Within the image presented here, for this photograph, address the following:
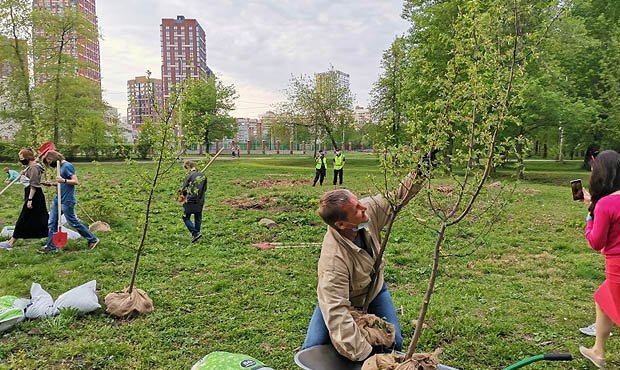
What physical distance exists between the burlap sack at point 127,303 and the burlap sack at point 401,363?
125 inches

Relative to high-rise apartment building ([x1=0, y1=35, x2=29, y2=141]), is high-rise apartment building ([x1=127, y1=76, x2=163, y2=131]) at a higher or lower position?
lower

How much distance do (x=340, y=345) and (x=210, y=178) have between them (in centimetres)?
1780

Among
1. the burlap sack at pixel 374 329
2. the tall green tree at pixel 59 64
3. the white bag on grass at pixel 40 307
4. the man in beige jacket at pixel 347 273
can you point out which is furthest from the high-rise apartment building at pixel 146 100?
the tall green tree at pixel 59 64

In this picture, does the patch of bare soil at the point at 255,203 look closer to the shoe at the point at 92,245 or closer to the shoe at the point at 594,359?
the shoe at the point at 92,245

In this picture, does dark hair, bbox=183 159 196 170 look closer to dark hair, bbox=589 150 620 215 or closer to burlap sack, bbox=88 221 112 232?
burlap sack, bbox=88 221 112 232

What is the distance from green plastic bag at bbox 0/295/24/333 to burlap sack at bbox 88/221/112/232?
4.35 m

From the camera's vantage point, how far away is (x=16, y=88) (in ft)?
85.3

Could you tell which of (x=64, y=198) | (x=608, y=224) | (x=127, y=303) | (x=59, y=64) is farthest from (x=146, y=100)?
(x=59, y=64)

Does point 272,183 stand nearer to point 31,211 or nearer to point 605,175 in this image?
point 31,211

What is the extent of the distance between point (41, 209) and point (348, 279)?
269 inches

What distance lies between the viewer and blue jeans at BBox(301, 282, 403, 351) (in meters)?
2.34

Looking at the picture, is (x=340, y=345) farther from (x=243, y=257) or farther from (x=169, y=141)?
(x=243, y=257)

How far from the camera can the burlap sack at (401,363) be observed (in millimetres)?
1886

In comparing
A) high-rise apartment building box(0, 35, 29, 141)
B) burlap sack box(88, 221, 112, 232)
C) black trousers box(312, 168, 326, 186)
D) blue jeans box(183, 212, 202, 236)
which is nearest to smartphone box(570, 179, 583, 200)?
blue jeans box(183, 212, 202, 236)
